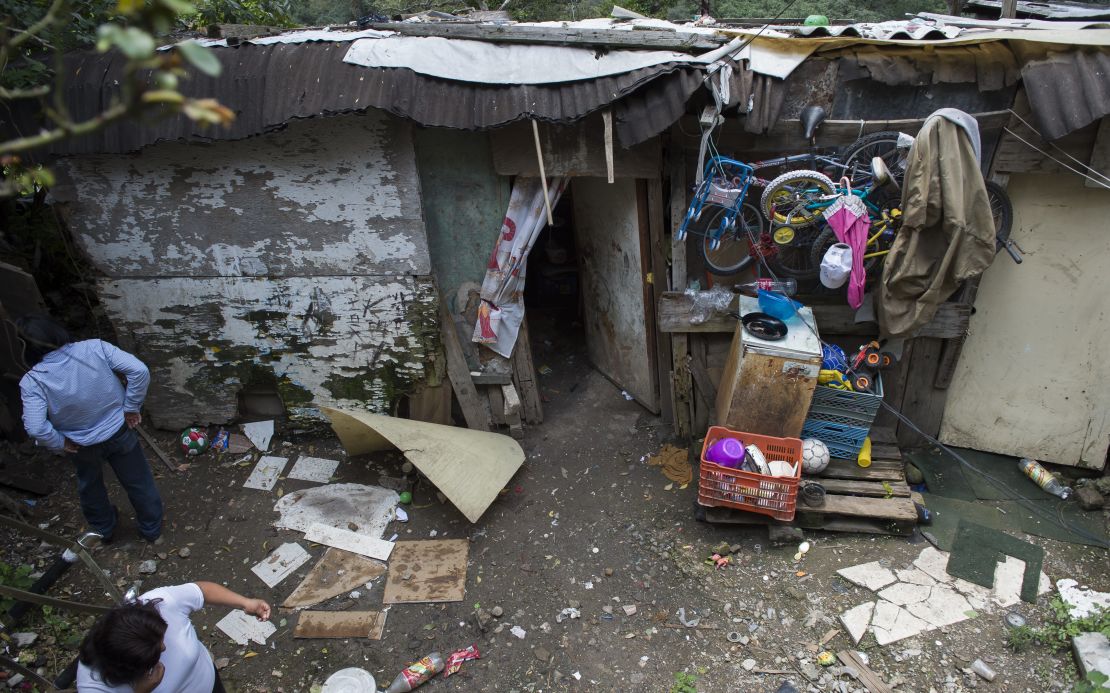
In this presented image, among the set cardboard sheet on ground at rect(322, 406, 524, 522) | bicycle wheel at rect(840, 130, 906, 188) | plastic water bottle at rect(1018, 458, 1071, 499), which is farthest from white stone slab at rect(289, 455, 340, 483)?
plastic water bottle at rect(1018, 458, 1071, 499)

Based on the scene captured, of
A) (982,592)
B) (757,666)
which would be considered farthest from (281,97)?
(982,592)

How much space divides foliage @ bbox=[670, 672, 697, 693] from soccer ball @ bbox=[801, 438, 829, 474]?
6.19ft

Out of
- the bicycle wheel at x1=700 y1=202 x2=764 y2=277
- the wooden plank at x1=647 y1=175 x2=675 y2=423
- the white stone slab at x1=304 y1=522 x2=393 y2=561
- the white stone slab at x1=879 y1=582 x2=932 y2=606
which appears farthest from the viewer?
the wooden plank at x1=647 y1=175 x2=675 y2=423

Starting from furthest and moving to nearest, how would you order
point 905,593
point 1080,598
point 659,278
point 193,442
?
1. point 193,442
2. point 659,278
3. point 905,593
4. point 1080,598

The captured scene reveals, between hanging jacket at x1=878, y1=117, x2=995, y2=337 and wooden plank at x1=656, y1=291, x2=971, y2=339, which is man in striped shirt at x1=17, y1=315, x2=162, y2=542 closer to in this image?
wooden plank at x1=656, y1=291, x2=971, y2=339

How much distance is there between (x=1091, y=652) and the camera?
3814 mm

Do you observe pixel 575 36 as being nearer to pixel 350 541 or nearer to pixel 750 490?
pixel 750 490

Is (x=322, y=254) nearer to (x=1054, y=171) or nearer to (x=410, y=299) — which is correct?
(x=410, y=299)

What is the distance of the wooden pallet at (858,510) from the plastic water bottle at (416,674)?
2.22 metres

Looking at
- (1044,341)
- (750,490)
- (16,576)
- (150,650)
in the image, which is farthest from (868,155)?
(16,576)

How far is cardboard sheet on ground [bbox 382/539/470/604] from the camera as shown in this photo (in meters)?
4.58

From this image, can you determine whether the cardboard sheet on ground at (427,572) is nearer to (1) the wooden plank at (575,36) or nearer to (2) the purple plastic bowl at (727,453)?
(2) the purple plastic bowl at (727,453)

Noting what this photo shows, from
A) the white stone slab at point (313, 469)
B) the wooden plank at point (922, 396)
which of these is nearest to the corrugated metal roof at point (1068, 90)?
the wooden plank at point (922, 396)

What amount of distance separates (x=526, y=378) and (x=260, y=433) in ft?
8.57
